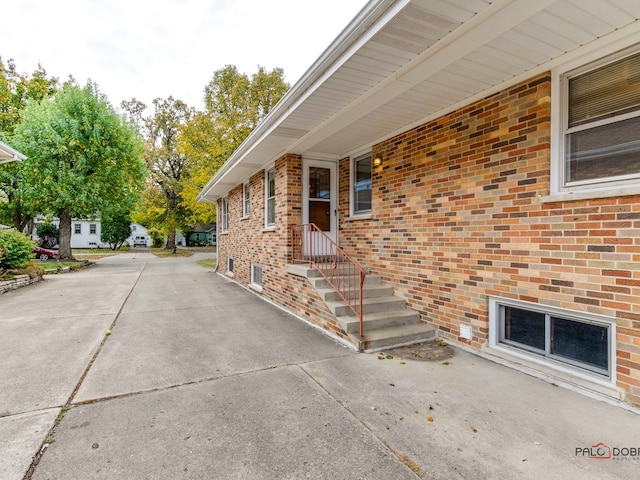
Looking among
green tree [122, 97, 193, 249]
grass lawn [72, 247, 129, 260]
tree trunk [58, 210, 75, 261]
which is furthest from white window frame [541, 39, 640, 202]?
green tree [122, 97, 193, 249]

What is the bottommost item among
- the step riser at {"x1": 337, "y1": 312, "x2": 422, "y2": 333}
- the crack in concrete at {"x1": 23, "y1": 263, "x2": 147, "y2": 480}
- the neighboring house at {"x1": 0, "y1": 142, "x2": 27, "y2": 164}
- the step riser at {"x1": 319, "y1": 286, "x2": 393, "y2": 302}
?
the crack in concrete at {"x1": 23, "y1": 263, "x2": 147, "y2": 480}

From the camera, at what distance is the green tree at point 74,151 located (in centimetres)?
1368

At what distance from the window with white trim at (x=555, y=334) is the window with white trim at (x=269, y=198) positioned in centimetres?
494

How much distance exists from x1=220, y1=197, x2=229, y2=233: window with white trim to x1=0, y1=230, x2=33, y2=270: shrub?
5.92 metres

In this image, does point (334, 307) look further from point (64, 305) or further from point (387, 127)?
point (64, 305)

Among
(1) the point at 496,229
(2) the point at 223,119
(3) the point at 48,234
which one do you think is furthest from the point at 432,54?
(3) the point at 48,234

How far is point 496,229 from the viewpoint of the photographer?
3498 mm

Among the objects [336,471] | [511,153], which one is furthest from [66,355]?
[511,153]

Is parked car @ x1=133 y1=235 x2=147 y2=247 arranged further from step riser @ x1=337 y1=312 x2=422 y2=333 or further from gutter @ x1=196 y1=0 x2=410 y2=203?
step riser @ x1=337 y1=312 x2=422 y2=333

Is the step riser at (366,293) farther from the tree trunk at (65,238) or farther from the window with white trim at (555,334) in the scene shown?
the tree trunk at (65,238)

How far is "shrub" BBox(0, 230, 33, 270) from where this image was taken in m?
8.61

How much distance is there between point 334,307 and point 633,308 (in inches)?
119

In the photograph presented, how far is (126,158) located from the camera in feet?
51.1

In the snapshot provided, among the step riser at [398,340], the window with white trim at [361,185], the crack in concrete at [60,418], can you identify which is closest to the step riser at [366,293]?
the step riser at [398,340]
